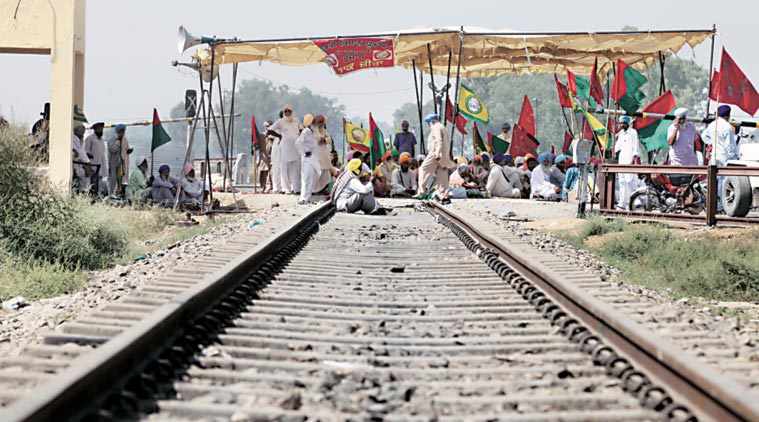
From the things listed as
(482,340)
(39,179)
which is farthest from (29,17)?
(482,340)

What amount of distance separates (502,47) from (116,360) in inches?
709

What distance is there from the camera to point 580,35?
18.0 metres

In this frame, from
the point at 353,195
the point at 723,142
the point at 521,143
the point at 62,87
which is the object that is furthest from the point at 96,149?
the point at 723,142

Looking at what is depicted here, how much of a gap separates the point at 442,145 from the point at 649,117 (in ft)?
13.0

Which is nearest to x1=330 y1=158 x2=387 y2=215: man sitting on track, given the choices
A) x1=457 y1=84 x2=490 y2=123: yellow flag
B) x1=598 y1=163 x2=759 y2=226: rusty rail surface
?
x1=598 y1=163 x2=759 y2=226: rusty rail surface

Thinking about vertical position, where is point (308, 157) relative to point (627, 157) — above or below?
below

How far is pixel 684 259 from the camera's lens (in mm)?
9047

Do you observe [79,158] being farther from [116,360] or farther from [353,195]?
[116,360]

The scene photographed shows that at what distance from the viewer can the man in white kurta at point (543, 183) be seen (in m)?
18.1

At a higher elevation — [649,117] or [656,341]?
[649,117]

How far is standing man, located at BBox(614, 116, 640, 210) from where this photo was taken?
14469 mm

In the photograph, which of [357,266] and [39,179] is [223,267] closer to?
[357,266]

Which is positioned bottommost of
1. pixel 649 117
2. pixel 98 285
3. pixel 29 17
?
pixel 98 285

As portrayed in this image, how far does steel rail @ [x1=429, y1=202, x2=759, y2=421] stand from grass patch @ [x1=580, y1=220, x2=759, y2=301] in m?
2.81
